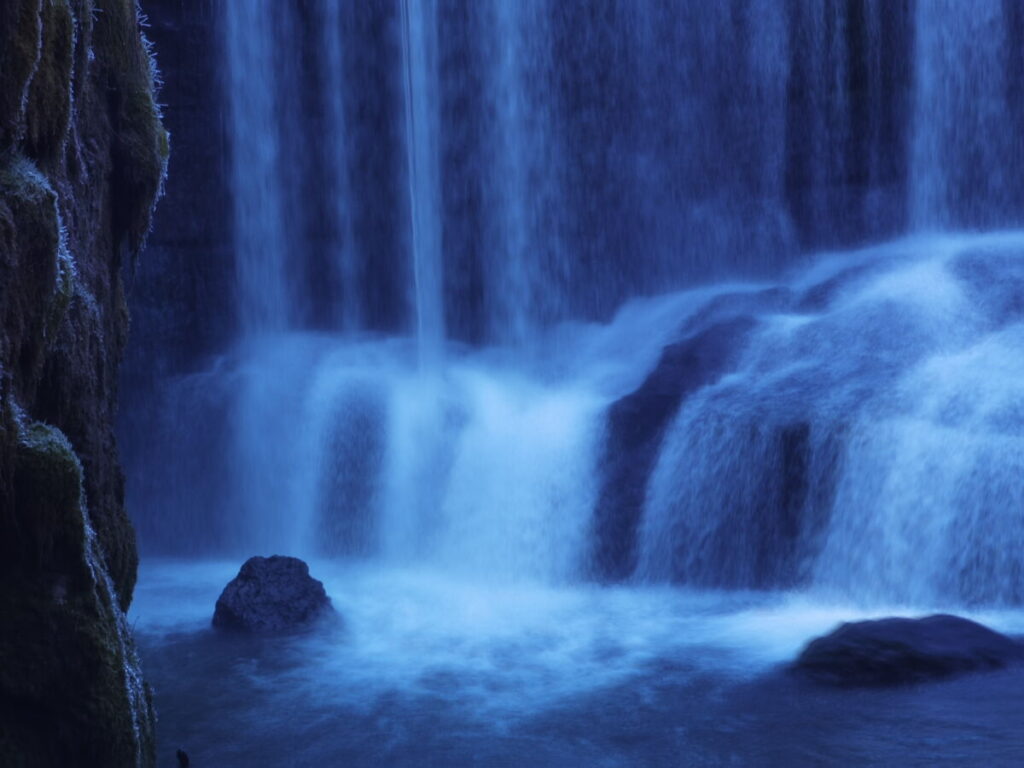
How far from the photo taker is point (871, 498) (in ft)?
32.1

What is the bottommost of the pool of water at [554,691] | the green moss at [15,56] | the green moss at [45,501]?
the pool of water at [554,691]

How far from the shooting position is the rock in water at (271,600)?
9219mm

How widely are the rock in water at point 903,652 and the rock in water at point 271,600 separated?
4.01 metres

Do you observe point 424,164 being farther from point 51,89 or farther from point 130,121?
point 51,89

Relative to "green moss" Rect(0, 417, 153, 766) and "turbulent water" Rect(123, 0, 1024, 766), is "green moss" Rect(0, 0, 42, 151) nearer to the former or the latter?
"green moss" Rect(0, 417, 153, 766)

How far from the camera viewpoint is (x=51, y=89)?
4.80 metres

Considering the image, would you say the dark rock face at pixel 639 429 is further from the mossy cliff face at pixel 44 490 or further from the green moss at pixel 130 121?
the mossy cliff face at pixel 44 490

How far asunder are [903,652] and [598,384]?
6707mm

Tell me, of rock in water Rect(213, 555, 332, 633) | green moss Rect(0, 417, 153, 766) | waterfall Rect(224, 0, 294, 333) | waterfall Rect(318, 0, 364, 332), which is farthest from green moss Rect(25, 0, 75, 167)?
waterfall Rect(318, 0, 364, 332)

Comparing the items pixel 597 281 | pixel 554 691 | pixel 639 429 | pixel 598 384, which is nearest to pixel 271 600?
pixel 554 691

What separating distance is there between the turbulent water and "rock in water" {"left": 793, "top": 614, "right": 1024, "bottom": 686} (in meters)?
0.27

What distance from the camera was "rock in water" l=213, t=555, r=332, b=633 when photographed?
30.2 feet

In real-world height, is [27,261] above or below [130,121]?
below

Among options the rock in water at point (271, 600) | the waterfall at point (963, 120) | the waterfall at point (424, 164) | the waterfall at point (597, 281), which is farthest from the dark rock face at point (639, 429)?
the waterfall at point (424, 164)
